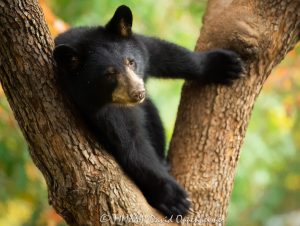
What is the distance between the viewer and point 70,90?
3.86m

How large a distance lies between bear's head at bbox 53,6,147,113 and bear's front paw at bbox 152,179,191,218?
72 cm

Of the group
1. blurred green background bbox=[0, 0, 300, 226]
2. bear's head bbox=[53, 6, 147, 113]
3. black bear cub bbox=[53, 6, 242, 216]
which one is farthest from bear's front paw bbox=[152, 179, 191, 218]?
blurred green background bbox=[0, 0, 300, 226]

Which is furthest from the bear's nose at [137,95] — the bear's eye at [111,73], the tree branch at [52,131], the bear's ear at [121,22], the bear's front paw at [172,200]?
the bear's front paw at [172,200]

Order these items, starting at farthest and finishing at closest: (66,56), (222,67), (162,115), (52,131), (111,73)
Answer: (162,115) < (222,67) < (111,73) < (66,56) < (52,131)

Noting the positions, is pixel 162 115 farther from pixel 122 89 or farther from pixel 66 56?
pixel 66 56

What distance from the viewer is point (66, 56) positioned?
375 cm

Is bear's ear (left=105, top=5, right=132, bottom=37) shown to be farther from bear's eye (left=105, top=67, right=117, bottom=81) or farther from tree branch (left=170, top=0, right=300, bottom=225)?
tree branch (left=170, top=0, right=300, bottom=225)

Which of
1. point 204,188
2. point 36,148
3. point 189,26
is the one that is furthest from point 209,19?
point 189,26

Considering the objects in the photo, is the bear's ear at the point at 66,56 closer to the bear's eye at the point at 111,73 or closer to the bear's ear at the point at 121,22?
the bear's eye at the point at 111,73

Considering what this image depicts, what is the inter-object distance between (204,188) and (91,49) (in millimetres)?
1383

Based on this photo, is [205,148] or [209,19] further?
[209,19]

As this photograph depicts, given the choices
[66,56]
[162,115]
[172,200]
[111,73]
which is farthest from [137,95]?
[162,115]

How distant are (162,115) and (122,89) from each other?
420 centimetres

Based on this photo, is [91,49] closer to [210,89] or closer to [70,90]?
[70,90]
